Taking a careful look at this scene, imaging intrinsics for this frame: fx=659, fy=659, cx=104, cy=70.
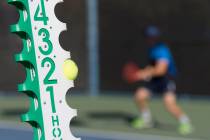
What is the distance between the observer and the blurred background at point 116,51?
547 inches

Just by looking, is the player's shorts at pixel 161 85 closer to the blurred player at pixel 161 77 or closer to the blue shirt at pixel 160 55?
the blurred player at pixel 161 77

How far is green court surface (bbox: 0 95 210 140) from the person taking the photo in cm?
998

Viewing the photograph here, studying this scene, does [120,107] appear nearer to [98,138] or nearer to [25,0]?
[98,138]

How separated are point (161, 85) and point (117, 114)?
9.48 feet

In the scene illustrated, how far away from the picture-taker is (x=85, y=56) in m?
16.1

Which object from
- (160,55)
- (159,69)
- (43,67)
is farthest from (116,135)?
(43,67)

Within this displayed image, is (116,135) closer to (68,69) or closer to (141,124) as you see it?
(141,124)

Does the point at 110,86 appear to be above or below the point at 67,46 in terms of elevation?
below

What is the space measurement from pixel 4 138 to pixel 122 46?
21.7 feet

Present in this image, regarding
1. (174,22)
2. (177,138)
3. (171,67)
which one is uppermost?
(174,22)

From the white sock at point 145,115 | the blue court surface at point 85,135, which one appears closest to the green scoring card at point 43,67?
the blue court surface at point 85,135

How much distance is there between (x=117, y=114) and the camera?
12602 millimetres

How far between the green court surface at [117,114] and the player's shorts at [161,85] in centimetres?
62

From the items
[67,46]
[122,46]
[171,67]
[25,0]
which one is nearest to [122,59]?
[122,46]
